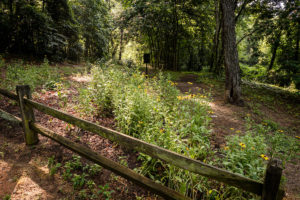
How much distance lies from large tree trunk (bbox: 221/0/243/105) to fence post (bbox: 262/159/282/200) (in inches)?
233

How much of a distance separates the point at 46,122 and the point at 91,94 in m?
1.31

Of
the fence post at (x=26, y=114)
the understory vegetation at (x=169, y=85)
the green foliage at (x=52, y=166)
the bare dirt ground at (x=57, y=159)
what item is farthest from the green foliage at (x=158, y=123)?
the green foliage at (x=52, y=166)

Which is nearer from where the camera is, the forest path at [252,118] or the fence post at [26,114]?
the forest path at [252,118]

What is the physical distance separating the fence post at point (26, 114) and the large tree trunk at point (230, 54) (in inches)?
254

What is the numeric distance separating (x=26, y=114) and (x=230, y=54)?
21.8ft

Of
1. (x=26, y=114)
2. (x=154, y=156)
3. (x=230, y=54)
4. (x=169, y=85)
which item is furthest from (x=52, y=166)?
(x=230, y=54)

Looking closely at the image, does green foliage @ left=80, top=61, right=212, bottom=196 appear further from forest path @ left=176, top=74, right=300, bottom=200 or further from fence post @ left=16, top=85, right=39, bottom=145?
fence post @ left=16, top=85, right=39, bottom=145

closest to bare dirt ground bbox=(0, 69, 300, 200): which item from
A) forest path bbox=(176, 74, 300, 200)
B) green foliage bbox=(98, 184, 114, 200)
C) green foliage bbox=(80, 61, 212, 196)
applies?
forest path bbox=(176, 74, 300, 200)

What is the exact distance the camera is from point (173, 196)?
1.85 metres

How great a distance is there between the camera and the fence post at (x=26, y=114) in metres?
3.20

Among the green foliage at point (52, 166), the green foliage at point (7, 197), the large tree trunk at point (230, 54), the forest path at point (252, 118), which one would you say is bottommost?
the green foliage at point (7, 197)

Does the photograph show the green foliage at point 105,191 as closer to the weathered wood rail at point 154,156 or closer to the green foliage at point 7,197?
the weathered wood rail at point 154,156

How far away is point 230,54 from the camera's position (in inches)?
255

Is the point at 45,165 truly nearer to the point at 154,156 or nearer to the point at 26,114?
the point at 26,114
